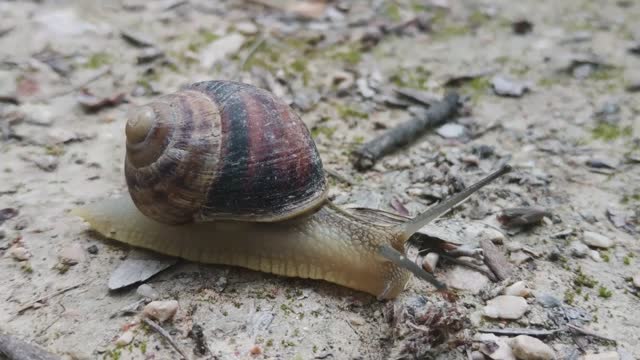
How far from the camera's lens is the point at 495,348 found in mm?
2488

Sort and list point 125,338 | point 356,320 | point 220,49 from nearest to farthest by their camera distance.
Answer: point 125,338 < point 356,320 < point 220,49

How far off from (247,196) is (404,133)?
64.1 inches

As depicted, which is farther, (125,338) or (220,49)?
(220,49)

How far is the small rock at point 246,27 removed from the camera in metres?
5.39

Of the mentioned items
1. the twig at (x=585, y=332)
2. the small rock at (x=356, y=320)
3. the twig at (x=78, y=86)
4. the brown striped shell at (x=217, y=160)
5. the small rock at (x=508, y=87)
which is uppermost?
the brown striped shell at (x=217, y=160)

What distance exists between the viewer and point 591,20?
5.77 metres

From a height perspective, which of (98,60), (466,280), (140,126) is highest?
(140,126)

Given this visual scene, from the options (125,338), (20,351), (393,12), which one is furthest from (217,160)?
(393,12)

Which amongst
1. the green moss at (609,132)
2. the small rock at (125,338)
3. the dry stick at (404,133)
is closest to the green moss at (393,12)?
the dry stick at (404,133)

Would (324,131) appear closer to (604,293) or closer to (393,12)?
(604,293)

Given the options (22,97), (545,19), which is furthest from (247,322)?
(545,19)

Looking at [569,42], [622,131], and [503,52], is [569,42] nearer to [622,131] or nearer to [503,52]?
[503,52]

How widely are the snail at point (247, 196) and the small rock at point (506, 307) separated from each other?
395 millimetres

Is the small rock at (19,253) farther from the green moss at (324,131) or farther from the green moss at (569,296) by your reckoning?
the green moss at (569,296)
